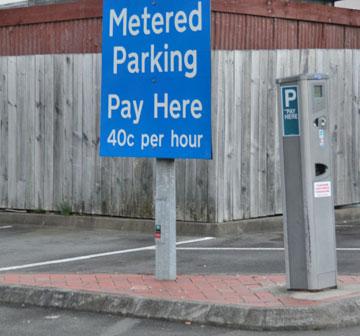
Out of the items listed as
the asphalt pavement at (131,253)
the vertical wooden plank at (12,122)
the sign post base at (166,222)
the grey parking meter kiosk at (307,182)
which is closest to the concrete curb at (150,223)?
the asphalt pavement at (131,253)

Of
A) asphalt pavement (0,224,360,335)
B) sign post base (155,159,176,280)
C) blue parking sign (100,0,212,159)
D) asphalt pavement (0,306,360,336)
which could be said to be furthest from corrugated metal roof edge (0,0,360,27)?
asphalt pavement (0,306,360,336)

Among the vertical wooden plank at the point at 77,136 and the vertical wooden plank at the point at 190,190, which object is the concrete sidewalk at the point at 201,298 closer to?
the vertical wooden plank at the point at 190,190

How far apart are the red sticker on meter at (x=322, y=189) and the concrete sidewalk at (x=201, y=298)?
890mm

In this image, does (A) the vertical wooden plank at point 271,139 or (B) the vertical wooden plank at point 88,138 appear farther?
(B) the vertical wooden plank at point 88,138

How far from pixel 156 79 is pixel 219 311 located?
240 centimetres

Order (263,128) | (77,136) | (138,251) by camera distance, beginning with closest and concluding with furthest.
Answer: (138,251)
(263,128)
(77,136)

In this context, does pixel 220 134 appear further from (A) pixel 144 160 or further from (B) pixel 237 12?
(B) pixel 237 12

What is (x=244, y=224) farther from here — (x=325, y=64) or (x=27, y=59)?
(x=27, y=59)

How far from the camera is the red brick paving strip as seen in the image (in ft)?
23.8

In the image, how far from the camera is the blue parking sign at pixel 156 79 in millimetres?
7746

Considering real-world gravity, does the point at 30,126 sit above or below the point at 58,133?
above

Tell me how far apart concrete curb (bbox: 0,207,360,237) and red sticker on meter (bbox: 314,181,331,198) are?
14.2 feet

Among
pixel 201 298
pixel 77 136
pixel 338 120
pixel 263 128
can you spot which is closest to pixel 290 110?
pixel 201 298

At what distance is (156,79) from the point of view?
799cm
